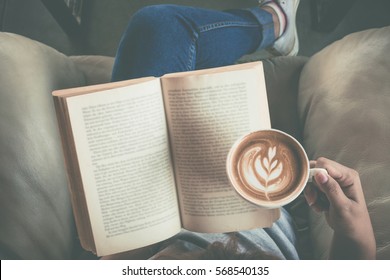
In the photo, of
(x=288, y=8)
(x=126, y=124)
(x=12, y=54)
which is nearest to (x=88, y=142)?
(x=126, y=124)

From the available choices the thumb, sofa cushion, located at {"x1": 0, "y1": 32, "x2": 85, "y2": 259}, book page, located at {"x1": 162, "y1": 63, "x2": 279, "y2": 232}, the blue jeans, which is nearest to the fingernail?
the thumb

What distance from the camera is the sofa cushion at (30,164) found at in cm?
73

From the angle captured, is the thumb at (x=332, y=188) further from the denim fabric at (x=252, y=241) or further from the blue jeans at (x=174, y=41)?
the blue jeans at (x=174, y=41)

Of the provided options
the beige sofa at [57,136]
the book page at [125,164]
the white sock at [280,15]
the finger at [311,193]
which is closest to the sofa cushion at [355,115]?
the beige sofa at [57,136]

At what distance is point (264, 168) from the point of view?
2.09ft

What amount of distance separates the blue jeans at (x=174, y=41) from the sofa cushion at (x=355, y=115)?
0.22 metres

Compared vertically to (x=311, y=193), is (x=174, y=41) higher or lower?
higher

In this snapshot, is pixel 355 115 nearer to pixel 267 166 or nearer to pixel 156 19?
pixel 267 166

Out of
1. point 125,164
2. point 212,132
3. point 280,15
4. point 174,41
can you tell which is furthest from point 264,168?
point 280,15

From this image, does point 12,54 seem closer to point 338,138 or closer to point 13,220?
point 13,220

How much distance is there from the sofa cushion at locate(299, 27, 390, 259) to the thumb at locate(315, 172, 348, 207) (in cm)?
12

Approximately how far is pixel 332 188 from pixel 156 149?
31 centimetres

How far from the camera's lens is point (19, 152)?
0.75 metres

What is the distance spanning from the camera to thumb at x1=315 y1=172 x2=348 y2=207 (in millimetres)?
604
